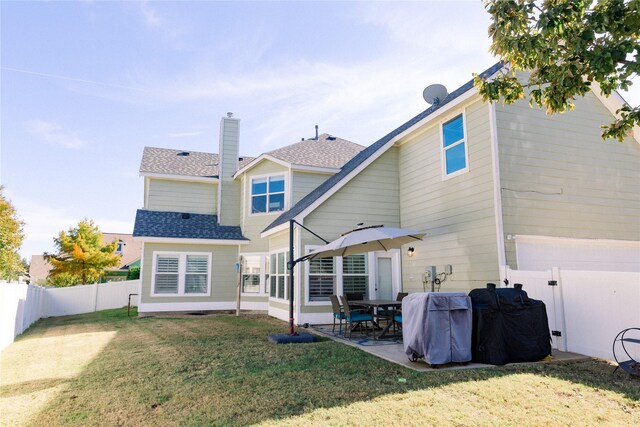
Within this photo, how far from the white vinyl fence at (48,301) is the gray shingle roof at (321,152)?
8.91 m

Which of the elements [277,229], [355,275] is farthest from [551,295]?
[277,229]

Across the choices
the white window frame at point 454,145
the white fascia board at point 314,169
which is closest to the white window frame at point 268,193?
the white fascia board at point 314,169

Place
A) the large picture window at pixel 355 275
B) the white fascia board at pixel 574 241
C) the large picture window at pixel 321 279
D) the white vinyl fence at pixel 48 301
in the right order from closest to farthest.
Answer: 1. the white fascia board at pixel 574 241
2. the white vinyl fence at pixel 48 301
3. the large picture window at pixel 321 279
4. the large picture window at pixel 355 275

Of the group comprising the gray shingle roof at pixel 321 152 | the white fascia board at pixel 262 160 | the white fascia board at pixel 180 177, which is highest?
the gray shingle roof at pixel 321 152

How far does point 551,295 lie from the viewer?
6.92m

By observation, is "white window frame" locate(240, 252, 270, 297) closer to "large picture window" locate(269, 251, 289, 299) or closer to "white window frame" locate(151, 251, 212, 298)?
"large picture window" locate(269, 251, 289, 299)

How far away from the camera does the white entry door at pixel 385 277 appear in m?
11.4

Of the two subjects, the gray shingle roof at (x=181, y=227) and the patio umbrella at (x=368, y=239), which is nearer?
the patio umbrella at (x=368, y=239)

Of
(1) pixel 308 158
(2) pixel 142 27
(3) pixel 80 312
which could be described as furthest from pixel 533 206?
(3) pixel 80 312

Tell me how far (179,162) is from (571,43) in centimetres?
1605

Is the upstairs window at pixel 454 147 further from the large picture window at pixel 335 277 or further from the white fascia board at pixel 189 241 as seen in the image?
the white fascia board at pixel 189 241

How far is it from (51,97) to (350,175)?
35.5 feet

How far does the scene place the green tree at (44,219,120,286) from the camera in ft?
75.9

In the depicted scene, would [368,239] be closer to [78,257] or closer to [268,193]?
[268,193]
